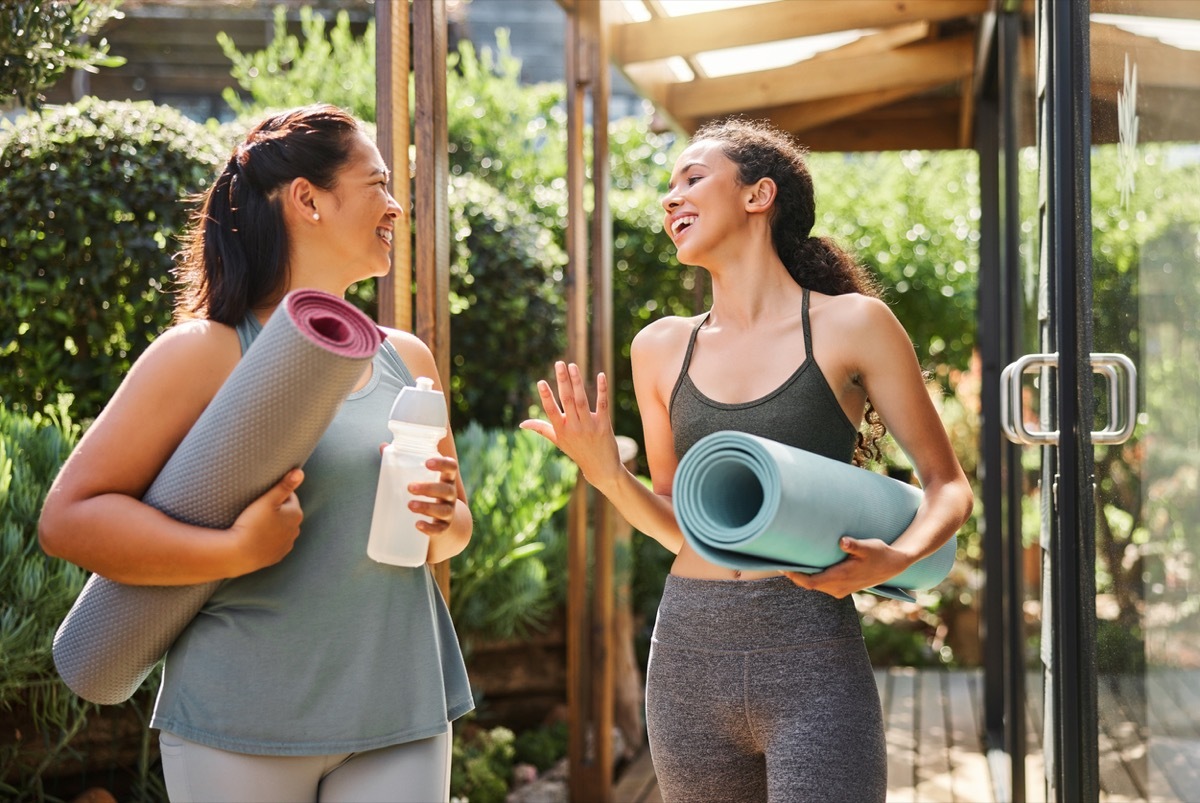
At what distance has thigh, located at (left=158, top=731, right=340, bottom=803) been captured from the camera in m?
1.42

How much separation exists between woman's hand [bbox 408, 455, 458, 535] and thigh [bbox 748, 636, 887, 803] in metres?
0.50

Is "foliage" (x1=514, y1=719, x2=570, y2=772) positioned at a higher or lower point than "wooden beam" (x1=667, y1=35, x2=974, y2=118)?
lower

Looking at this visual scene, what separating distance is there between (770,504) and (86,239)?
2395mm

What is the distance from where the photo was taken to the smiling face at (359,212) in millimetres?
1617

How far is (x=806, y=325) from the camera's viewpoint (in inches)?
70.9

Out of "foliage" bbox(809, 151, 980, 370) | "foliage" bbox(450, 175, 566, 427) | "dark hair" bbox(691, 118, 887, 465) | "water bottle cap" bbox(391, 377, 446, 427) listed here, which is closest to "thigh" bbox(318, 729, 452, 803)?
"water bottle cap" bbox(391, 377, 446, 427)

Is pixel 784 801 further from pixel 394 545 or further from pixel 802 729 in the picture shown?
pixel 394 545

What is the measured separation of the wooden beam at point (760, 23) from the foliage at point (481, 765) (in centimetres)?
227

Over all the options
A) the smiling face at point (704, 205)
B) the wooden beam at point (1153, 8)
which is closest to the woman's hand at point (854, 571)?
the smiling face at point (704, 205)

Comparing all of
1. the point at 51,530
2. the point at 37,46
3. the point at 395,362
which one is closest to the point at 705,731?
the point at 395,362

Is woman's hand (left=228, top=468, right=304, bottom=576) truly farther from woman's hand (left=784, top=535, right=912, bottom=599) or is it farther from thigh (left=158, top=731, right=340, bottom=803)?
woman's hand (left=784, top=535, right=912, bottom=599)

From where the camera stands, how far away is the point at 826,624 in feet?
5.64

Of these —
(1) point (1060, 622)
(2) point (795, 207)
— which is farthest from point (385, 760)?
(1) point (1060, 622)

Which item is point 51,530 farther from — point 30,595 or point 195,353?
point 30,595
